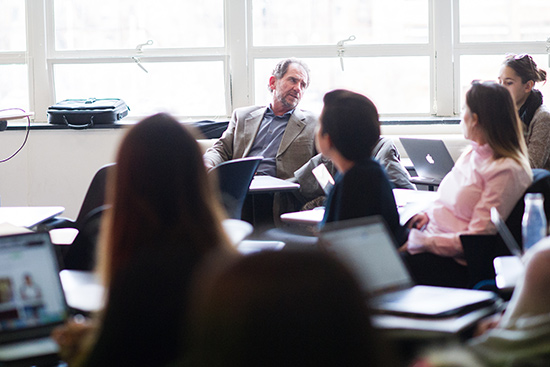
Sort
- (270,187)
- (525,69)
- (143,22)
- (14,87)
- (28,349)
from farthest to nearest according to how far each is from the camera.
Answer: (14,87) → (143,22) → (525,69) → (270,187) → (28,349)

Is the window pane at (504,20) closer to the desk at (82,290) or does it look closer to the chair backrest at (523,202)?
the chair backrest at (523,202)

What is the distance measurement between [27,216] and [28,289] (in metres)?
1.53

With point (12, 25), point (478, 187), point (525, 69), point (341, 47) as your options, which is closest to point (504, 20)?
point (341, 47)

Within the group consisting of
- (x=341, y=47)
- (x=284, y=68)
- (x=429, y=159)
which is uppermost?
(x=341, y=47)

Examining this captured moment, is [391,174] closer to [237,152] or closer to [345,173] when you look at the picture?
[237,152]

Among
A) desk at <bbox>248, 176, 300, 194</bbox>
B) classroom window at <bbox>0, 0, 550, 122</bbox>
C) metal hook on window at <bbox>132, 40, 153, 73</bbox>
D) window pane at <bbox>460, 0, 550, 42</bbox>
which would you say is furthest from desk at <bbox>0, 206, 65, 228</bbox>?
window pane at <bbox>460, 0, 550, 42</bbox>

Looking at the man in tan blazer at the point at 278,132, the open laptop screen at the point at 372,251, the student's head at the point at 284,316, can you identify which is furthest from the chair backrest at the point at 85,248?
the man in tan blazer at the point at 278,132

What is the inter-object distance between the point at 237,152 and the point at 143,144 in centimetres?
331

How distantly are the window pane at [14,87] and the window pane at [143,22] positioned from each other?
1.61ft

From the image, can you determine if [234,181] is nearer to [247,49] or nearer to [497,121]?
[497,121]

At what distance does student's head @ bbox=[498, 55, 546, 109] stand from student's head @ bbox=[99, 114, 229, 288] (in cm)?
311

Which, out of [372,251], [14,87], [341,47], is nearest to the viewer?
[372,251]

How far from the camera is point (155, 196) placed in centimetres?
157

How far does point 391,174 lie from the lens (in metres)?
4.00
